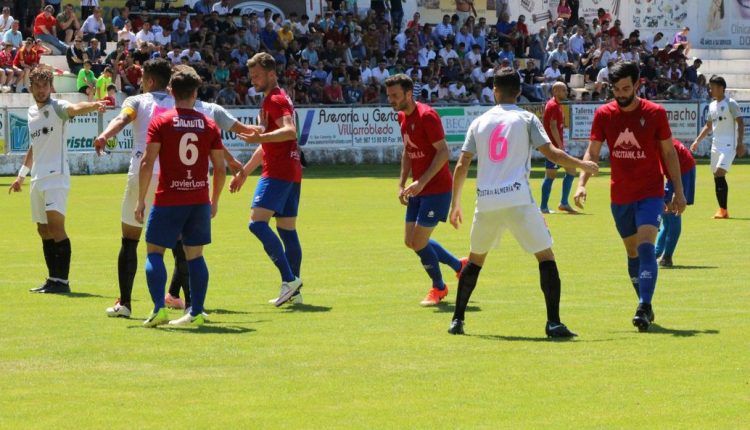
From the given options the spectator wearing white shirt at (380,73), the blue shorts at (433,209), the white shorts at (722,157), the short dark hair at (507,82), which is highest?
the short dark hair at (507,82)

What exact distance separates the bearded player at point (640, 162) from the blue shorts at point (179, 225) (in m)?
2.90

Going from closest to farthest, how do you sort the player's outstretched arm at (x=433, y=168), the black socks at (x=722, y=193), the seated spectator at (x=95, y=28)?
the player's outstretched arm at (x=433, y=168) < the black socks at (x=722, y=193) < the seated spectator at (x=95, y=28)

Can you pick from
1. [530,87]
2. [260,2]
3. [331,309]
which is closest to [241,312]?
[331,309]

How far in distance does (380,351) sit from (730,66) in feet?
147

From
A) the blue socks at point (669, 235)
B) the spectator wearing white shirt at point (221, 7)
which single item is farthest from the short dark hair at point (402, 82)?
the spectator wearing white shirt at point (221, 7)

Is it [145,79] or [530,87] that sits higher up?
[145,79]

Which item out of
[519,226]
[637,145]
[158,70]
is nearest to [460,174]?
[519,226]

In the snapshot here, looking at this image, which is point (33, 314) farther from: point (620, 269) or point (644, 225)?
point (620, 269)

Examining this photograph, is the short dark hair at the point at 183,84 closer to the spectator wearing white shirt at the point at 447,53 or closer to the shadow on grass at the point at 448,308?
the shadow on grass at the point at 448,308

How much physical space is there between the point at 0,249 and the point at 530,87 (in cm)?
2680

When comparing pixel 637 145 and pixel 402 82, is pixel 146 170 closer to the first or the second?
pixel 402 82

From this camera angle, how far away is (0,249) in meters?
17.4

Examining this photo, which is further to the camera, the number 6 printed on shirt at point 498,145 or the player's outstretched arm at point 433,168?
the player's outstretched arm at point 433,168

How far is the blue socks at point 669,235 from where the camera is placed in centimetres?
1515
